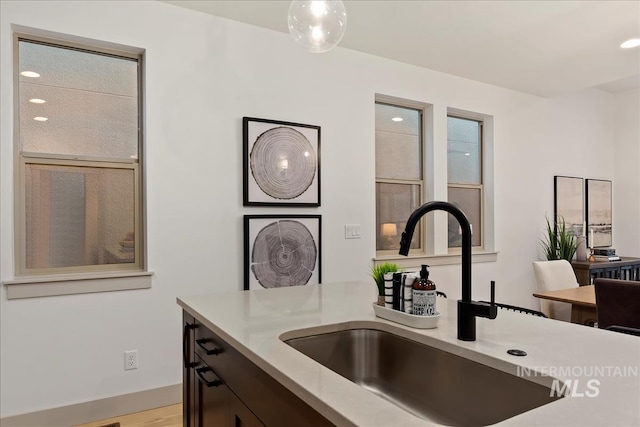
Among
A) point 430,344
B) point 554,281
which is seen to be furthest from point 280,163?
point 554,281

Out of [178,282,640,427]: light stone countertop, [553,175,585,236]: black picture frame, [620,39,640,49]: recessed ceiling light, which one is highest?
[620,39,640,49]: recessed ceiling light

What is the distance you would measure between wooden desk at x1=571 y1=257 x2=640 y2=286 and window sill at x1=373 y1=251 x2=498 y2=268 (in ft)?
3.15

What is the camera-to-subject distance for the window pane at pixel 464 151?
4383 millimetres

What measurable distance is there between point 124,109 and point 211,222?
94 cm

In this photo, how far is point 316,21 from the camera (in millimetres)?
1750

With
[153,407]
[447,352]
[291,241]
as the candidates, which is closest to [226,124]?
[291,241]

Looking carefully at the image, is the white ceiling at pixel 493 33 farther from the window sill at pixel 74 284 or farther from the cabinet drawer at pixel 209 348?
the cabinet drawer at pixel 209 348

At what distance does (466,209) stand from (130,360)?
3.43 m

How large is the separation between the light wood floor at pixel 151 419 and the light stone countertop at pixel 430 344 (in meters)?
1.25

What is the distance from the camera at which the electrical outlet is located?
104 inches

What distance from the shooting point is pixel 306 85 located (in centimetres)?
334

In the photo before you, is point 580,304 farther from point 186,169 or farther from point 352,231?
point 186,169

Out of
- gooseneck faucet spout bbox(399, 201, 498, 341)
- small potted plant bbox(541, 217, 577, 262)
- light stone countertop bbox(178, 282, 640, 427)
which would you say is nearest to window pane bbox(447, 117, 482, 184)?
small potted plant bbox(541, 217, 577, 262)

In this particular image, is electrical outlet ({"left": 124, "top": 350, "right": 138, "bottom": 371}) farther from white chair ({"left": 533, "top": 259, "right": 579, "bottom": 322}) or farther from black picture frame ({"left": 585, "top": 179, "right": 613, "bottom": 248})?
black picture frame ({"left": 585, "top": 179, "right": 613, "bottom": 248})
